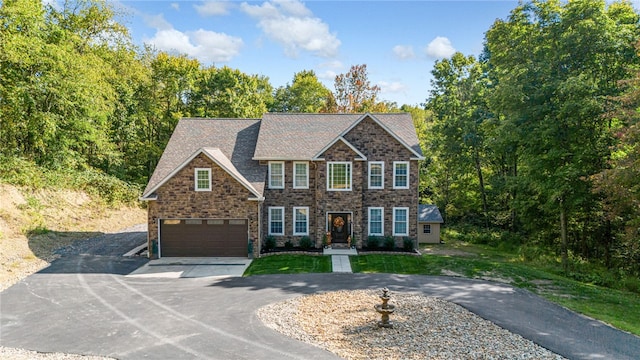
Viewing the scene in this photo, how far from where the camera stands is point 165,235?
21250mm

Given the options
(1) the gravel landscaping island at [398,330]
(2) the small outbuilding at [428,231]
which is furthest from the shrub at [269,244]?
(2) the small outbuilding at [428,231]

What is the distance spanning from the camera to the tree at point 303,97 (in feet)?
168

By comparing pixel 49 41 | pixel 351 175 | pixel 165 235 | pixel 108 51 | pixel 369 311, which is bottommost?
pixel 369 311

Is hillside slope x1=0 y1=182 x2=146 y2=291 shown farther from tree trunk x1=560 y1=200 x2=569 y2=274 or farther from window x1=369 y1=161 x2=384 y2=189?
tree trunk x1=560 y1=200 x2=569 y2=274

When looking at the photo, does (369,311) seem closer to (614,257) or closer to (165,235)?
(165,235)

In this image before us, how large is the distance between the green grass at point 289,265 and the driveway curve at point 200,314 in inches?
34.0

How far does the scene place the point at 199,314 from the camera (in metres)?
13.2

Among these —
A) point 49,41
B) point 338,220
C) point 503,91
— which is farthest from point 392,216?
point 49,41

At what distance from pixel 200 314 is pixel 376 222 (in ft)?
42.2

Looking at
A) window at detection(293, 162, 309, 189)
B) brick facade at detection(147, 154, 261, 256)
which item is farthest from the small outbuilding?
brick facade at detection(147, 154, 261, 256)

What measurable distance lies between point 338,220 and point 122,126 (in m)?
27.7

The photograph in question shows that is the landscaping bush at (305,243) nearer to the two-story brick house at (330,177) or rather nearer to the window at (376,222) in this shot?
the two-story brick house at (330,177)

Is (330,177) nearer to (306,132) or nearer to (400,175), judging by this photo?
(306,132)

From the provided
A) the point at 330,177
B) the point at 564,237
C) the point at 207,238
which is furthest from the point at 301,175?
the point at 564,237
